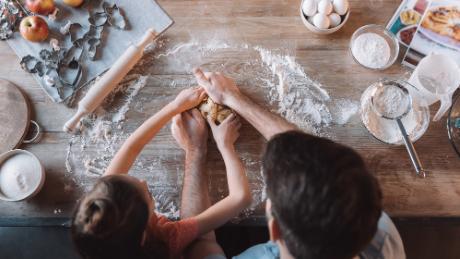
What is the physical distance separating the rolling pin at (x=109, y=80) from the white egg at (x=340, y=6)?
55 cm

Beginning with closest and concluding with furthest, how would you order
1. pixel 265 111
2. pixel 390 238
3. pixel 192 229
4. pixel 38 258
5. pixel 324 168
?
pixel 324 168 → pixel 390 238 → pixel 192 229 → pixel 265 111 → pixel 38 258

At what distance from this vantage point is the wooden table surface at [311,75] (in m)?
1.15

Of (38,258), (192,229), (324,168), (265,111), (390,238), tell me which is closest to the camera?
(324,168)

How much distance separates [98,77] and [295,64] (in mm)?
614

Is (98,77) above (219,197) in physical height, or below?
above

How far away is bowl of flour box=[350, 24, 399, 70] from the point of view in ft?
4.01

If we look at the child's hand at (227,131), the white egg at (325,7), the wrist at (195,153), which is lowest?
the wrist at (195,153)

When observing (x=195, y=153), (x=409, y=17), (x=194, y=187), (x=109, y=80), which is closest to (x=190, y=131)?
(x=195, y=153)

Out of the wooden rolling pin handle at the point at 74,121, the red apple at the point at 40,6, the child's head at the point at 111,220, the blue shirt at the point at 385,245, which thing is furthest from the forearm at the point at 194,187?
the red apple at the point at 40,6

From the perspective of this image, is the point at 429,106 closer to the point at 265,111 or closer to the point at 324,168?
the point at 265,111

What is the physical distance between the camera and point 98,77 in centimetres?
128

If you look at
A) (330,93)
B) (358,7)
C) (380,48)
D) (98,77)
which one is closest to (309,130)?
(330,93)

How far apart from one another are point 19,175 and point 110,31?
0.52 meters

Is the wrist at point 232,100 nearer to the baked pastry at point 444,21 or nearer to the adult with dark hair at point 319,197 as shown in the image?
the adult with dark hair at point 319,197
